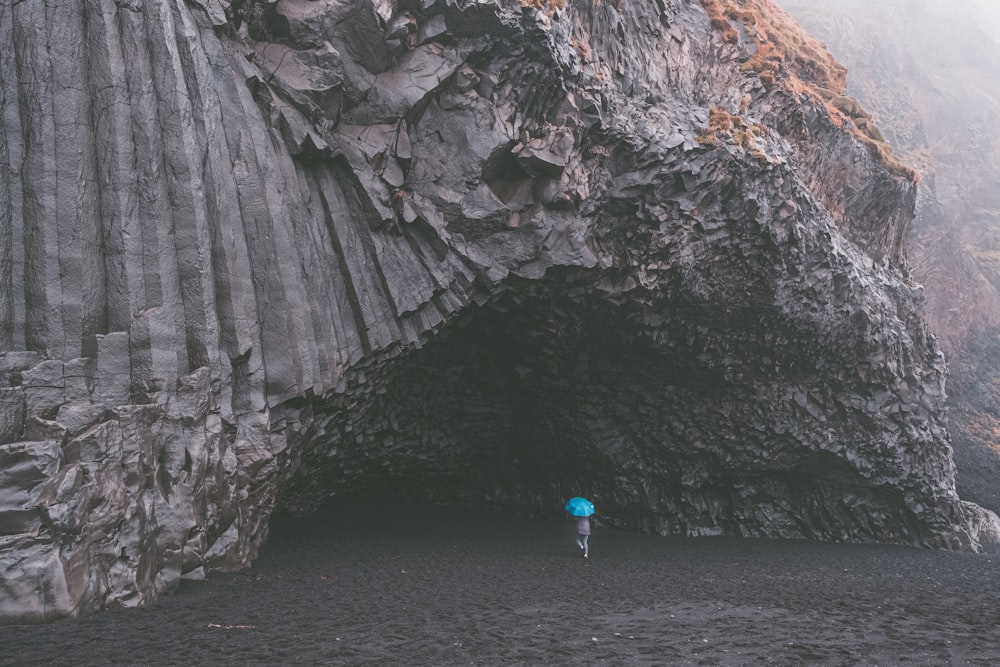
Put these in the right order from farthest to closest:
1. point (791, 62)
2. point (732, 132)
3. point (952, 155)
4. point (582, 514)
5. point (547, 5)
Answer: point (952, 155) → point (791, 62) → point (732, 132) → point (582, 514) → point (547, 5)

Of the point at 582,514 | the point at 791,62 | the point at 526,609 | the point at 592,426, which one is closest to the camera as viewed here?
the point at 526,609

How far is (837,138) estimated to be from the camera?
18203mm

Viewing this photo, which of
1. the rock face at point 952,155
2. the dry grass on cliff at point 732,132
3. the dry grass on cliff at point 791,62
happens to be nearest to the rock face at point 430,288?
the dry grass on cliff at point 732,132

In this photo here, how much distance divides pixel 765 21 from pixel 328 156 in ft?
42.2

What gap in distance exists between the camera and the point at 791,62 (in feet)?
63.2

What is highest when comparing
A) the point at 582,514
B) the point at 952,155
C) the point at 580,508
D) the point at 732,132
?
the point at 952,155

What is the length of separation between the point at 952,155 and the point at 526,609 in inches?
1834

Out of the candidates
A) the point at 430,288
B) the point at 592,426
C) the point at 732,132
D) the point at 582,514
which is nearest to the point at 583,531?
the point at 582,514

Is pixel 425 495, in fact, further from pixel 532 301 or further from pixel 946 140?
pixel 946 140

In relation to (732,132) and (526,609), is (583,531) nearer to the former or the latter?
(526,609)

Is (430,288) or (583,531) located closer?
(430,288)

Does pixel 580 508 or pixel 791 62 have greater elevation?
pixel 791 62

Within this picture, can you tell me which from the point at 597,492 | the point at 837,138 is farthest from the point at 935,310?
the point at 597,492

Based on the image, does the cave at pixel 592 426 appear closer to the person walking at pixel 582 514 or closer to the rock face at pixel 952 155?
the person walking at pixel 582 514
